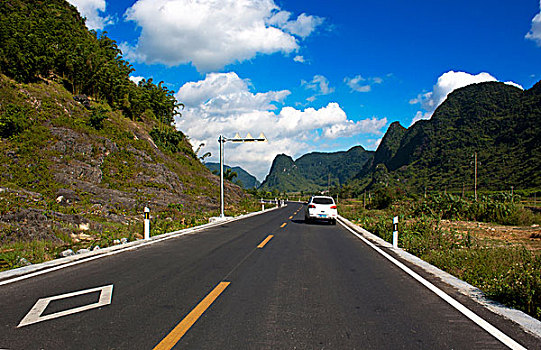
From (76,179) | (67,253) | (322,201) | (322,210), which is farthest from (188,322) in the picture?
(76,179)

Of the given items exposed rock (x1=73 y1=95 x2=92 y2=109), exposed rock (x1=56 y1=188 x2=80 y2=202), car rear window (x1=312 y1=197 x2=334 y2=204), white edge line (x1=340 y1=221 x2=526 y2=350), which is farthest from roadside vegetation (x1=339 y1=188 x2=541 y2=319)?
exposed rock (x1=73 y1=95 x2=92 y2=109)

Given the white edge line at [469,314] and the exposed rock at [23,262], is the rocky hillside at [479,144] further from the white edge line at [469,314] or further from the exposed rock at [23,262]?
the exposed rock at [23,262]

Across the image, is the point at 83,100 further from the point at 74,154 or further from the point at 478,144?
the point at 478,144

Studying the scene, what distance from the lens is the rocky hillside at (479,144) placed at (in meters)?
69.6

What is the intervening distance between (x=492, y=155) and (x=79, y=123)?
8475 cm

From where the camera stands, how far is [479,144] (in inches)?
3647

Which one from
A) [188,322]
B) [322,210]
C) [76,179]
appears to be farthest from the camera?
[322,210]

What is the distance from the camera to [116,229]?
1417cm

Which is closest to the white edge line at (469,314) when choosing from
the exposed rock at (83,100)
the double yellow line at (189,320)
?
the double yellow line at (189,320)

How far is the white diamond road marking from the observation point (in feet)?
15.0

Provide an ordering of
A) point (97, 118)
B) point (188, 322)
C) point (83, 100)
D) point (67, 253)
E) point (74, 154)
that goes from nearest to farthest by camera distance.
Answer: point (188, 322) < point (67, 253) < point (74, 154) < point (97, 118) < point (83, 100)

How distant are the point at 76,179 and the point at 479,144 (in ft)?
319

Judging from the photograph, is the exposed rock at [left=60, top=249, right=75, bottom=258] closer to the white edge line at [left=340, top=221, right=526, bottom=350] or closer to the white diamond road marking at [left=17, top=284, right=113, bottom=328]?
the white diamond road marking at [left=17, top=284, right=113, bottom=328]

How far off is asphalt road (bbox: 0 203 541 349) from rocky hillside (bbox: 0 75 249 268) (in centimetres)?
335
